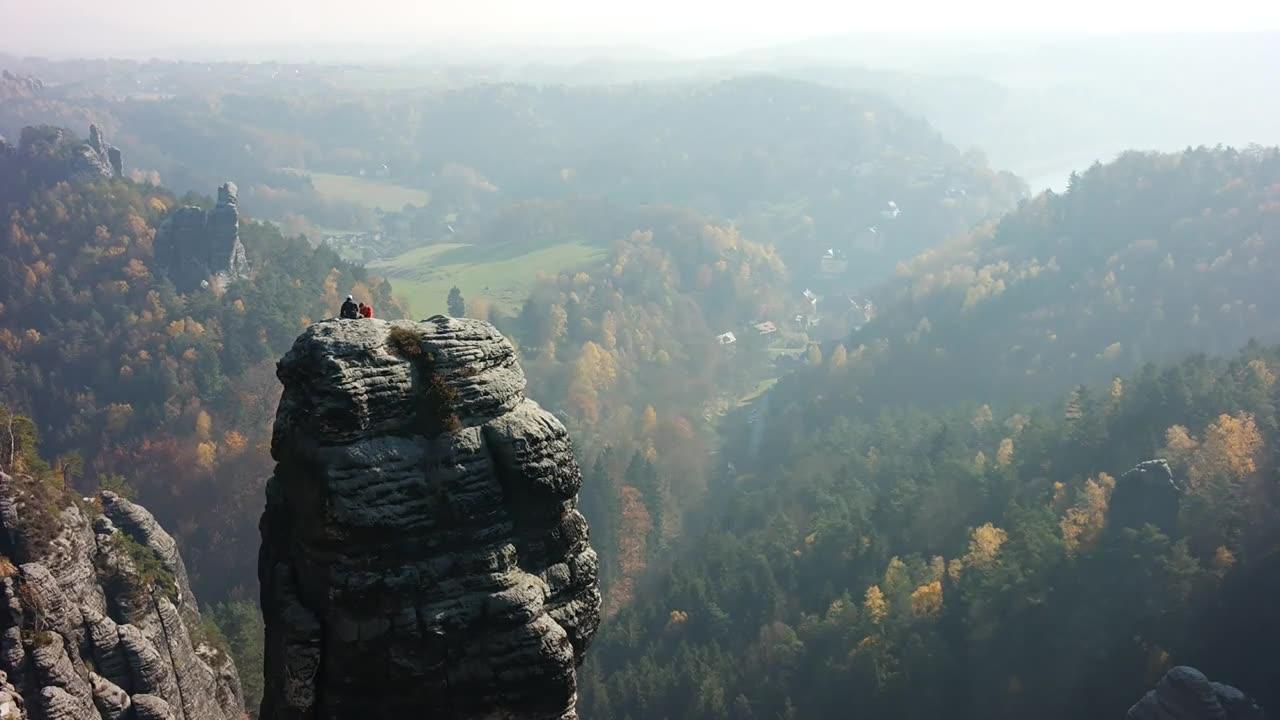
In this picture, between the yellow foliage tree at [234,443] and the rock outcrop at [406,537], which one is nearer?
the rock outcrop at [406,537]

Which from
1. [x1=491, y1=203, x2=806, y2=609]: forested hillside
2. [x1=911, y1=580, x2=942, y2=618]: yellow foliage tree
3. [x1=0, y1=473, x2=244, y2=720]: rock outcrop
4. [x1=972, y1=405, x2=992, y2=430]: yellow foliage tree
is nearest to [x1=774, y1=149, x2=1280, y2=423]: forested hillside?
[x1=972, y1=405, x2=992, y2=430]: yellow foliage tree

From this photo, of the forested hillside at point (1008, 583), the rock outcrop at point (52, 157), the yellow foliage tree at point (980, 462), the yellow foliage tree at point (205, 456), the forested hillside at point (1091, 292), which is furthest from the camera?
the rock outcrop at point (52, 157)

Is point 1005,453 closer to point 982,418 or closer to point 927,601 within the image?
point 982,418

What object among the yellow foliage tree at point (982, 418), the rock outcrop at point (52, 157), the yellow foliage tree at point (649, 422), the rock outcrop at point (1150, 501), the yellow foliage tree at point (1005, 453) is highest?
the rock outcrop at point (52, 157)

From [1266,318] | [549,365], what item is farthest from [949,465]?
[549,365]

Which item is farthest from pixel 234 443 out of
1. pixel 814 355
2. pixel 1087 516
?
pixel 814 355

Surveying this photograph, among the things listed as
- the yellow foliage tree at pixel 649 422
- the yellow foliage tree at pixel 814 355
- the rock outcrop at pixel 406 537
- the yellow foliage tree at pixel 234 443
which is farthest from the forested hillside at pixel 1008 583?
the yellow foliage tree at pixel 814 355

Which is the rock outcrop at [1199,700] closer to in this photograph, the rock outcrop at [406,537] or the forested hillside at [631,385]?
the rock outcrop at [406,537]

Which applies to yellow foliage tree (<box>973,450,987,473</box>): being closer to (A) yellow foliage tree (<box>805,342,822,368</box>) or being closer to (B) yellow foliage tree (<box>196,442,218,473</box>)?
(A) yellow foliage tree (<box>805,342,822,368</box>)
